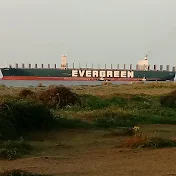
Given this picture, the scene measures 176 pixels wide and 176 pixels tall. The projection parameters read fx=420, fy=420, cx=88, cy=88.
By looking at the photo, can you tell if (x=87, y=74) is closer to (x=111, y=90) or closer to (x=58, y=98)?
(x=111, y=90)

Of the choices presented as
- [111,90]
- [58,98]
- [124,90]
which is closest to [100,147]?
[58,98]

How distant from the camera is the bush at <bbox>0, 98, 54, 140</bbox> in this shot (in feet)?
43.3

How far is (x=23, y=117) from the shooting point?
14195mm

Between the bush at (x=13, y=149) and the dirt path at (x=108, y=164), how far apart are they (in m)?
0.43

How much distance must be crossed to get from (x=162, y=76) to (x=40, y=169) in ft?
317

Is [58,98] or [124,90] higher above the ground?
[58,98]

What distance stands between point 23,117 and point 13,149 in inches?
158

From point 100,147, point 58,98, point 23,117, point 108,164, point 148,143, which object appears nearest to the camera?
point 108,164

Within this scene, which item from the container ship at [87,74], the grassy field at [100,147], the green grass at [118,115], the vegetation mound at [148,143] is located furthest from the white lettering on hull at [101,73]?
the vegetation mound at [148,143]

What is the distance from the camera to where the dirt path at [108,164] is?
26.3 feet

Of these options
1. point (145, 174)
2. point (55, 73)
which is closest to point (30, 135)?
point (145, 174)

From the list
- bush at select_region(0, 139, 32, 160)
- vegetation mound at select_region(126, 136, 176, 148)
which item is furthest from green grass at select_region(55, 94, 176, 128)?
bush at select_region(0, 139, 32, 160)

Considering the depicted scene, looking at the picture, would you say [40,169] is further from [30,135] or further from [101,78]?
[101,78]

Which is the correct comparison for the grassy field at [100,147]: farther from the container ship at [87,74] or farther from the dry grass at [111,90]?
the container ship at [87,74]
